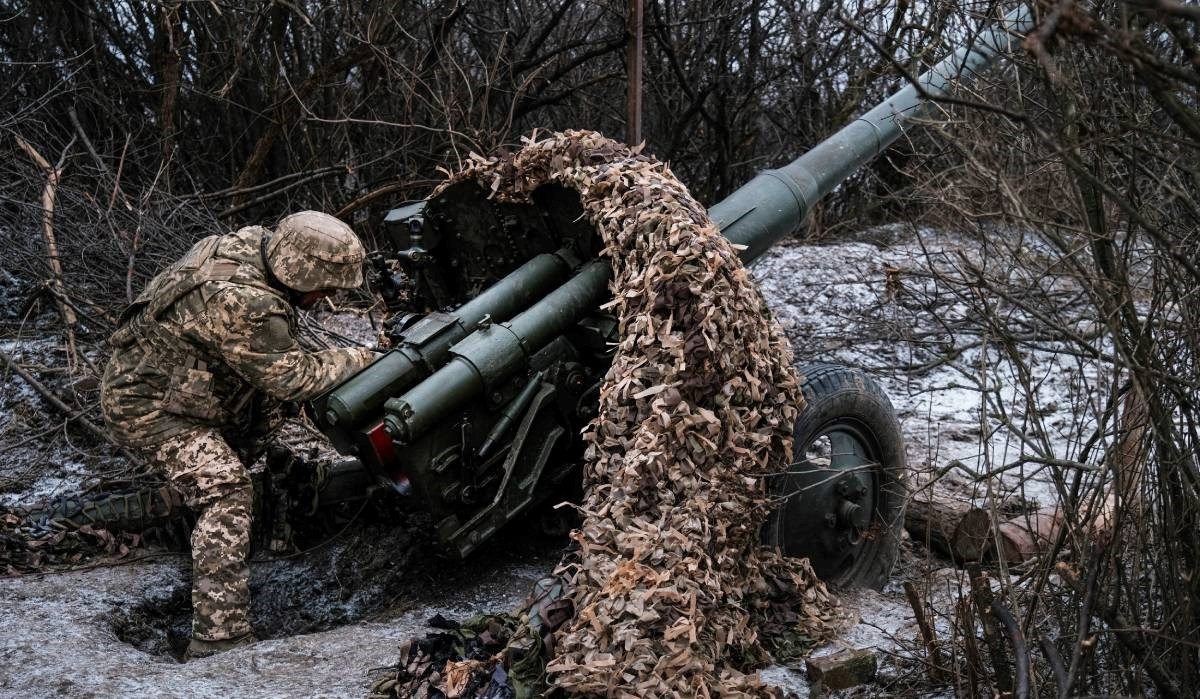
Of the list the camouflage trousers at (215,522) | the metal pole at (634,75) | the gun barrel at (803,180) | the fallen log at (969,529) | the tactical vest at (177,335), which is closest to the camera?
the camouflage trousers at (215,522)

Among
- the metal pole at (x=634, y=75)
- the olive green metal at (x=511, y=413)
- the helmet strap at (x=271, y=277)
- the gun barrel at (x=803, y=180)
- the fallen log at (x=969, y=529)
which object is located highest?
the metal pole at (x=634, y=75)

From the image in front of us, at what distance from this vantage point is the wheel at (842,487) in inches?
179

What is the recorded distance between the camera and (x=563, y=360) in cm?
466

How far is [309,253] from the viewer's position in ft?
15.2

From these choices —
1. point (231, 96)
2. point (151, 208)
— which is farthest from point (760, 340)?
point (231, 96)

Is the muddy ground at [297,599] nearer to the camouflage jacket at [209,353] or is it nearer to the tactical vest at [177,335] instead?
the camouflage jacket at [209,353]

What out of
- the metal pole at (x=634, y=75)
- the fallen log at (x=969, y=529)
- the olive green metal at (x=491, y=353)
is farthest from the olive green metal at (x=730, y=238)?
the metal pole at (x=634, y=75)

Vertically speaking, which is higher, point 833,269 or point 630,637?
point 833,269

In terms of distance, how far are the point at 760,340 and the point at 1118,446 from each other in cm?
150

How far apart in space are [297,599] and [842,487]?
8.30 feet

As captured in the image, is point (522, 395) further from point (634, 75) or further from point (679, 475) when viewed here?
point (634, 75)

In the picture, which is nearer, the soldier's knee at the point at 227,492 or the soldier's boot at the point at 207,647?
the soldier's boot at the point at 207,647

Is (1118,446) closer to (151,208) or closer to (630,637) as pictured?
(630,637)

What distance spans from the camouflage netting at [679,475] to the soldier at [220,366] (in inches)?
49.0
